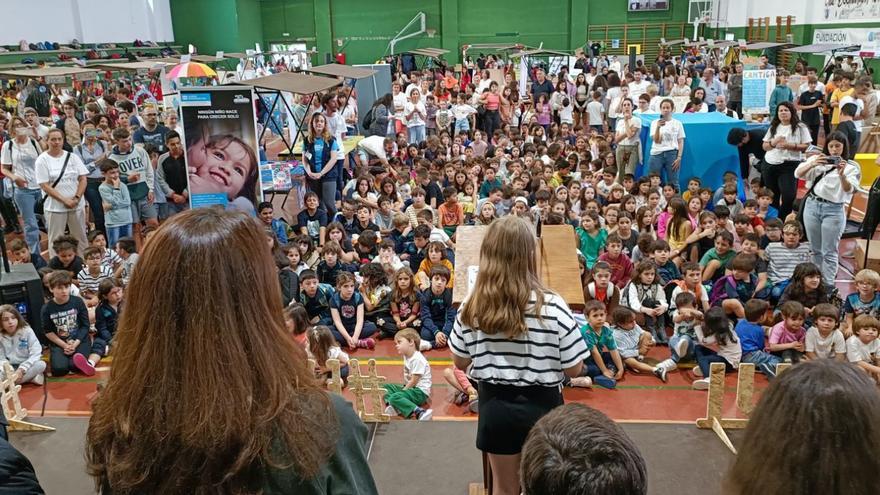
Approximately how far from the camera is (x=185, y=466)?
1314 mm

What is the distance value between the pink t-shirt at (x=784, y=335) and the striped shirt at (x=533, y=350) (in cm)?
385

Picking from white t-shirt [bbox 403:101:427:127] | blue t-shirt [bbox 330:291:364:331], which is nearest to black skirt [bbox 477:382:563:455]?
blue t-shirt [bbox 330:291:364:331]

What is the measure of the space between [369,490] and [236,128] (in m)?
8.16

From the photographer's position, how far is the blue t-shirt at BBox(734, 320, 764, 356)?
6148 mm

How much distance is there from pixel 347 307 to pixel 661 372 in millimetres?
3086

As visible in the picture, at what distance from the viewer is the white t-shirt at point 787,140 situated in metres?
8.70

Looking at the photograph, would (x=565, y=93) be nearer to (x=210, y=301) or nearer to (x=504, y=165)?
(x=504, y=165)

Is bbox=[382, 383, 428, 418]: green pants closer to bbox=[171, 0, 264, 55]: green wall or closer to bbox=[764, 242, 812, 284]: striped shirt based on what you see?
bbox=[764, 242, 812, 284]: striped shirt

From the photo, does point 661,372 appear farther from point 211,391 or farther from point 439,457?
point 211,391

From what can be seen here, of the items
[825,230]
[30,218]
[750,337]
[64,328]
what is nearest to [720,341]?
[750,337]

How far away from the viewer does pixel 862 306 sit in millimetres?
6277

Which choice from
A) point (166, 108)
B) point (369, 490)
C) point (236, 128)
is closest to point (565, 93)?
point (166, 108)

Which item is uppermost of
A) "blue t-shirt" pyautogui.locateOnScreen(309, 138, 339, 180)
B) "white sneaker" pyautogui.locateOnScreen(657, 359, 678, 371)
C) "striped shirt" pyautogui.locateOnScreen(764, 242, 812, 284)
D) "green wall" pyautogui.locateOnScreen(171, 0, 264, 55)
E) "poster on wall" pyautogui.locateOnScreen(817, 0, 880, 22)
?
"green wall" pyautogui.locateOnScreen(171, 0, 264, 55)

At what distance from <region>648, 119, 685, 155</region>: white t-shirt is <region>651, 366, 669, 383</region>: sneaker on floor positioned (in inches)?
192
